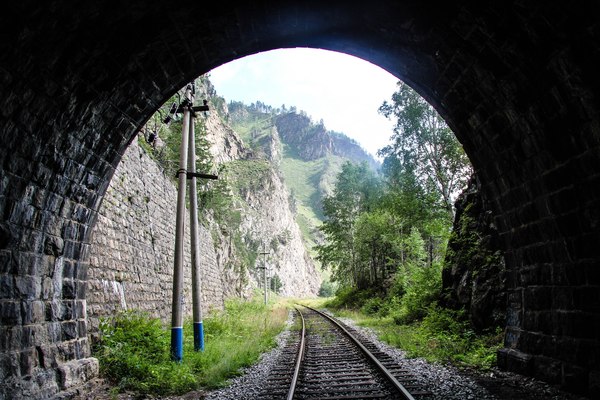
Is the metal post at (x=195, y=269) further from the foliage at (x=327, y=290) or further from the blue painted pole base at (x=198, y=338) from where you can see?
the foliage at (x=327, y=290)

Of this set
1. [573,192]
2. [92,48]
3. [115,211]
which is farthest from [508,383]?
[115,211]

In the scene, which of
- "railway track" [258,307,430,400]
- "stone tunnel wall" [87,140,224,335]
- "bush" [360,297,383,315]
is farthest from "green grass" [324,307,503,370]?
"bush" [360,297,383,315]

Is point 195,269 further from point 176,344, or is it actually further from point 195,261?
point 176,344

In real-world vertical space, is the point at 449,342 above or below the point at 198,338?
below

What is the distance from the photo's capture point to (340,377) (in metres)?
6.83

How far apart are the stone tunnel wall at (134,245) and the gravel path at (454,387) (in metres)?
2.83

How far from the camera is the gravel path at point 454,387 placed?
5.21m

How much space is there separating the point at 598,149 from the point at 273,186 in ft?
316

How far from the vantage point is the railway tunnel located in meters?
4.44

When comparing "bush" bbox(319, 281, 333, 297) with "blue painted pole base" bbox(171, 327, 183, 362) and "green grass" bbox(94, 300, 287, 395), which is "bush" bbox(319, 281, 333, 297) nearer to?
"green grass" bbox(94, 300, 287, 395)

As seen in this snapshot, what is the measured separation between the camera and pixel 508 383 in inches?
227

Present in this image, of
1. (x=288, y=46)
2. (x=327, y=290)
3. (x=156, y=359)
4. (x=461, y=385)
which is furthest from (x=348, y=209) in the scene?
(x=327, y=290)

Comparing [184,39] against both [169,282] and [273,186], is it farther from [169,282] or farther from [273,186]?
[273,186]

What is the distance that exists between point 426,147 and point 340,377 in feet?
57.9
